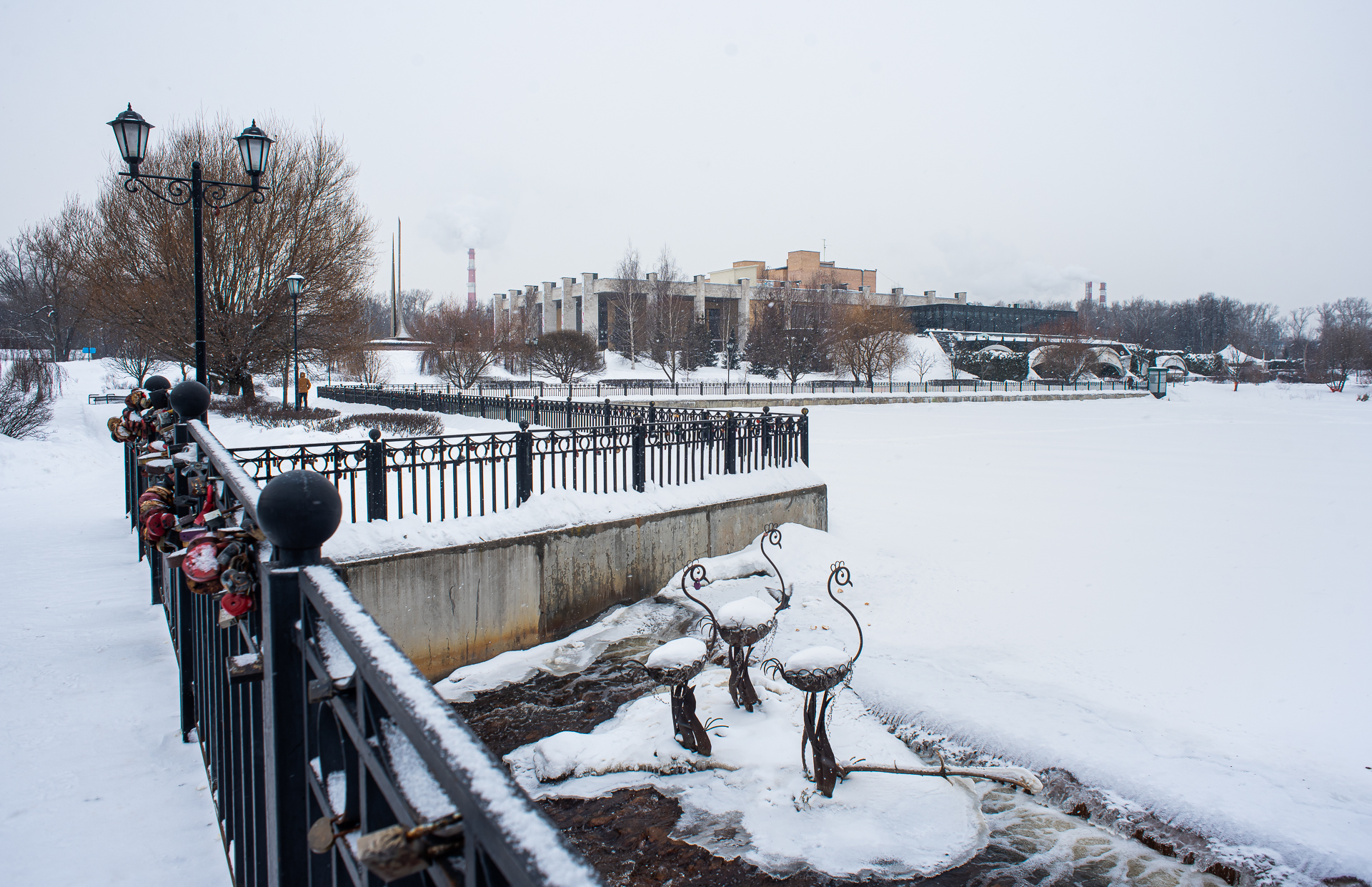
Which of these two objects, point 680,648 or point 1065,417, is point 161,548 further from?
point 1065,417

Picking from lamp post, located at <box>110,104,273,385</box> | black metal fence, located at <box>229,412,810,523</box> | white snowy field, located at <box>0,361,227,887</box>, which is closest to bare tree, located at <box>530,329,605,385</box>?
black metal fence, located at <box>229,412,810,523</box>

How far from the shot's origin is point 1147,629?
758cm

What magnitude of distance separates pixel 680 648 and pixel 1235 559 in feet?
26.8

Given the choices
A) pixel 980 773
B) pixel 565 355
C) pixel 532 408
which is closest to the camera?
pixel 980 773

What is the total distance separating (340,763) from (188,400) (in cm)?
427

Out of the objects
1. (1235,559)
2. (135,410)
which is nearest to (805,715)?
(135,410)

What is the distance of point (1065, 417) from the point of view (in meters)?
35.8

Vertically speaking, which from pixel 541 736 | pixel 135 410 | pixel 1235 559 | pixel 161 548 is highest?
pixel 135 410

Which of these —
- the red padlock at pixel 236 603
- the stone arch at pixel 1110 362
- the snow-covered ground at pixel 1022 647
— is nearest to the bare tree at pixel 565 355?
the snow-covered ground at pixel 1022 647

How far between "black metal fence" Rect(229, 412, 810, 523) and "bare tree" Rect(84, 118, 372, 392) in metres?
16.0

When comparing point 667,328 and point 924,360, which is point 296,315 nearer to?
point 667,328

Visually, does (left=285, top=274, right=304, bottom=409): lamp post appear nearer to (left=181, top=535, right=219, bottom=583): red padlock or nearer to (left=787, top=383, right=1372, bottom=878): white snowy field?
(left=787, top=383, right=1372, bottom=878): white snowy field

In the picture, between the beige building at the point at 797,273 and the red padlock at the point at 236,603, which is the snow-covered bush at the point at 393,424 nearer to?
the red padlock at the point at 236,603

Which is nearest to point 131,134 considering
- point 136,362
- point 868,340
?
point 136,362
